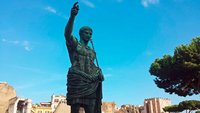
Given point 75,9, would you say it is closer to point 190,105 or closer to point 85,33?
point 85,33

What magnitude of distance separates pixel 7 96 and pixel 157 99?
125ft

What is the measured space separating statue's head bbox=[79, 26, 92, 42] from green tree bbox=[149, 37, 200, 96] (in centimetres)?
2301

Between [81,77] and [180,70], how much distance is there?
2522 cm

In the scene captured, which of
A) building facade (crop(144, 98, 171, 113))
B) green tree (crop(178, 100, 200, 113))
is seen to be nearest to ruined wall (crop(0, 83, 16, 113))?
green tree (crop(178, 100, 200, 113))

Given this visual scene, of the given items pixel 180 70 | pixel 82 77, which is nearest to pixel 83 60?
pixel 82 77

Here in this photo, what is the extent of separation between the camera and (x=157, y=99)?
6956cm

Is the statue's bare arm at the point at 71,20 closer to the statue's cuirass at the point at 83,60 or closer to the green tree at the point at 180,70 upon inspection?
the statue's cuirass at the point at 83,60

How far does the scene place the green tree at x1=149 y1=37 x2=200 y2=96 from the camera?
28672 millimetres

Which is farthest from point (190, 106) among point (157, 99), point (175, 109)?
point (157, 99)

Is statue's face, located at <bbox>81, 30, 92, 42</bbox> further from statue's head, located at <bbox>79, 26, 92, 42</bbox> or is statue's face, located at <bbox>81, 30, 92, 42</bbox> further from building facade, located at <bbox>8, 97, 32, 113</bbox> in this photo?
building facade, located at <bbox>8, 97, 32, 113</bbox>

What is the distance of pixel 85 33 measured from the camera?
681 centimetres

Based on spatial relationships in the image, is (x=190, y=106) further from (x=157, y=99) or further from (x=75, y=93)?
Answer: (x=157, y=99)

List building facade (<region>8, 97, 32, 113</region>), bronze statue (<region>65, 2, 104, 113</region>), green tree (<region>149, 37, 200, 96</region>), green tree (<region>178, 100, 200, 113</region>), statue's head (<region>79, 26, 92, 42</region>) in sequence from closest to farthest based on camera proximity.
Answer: bronze statue (<region>65, 2, 104, 113</region>) → statue's head (<region>79, 26, 92, 42</region>) → green tree (<region>149, 37, 200, 96</region>) → green tree (<region>178, 100, 200, 113</region>) → building facade (<region>8, 97, 32, 113</region>)

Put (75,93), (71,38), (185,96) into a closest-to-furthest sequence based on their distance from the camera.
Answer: (75,93) → (71,38) → (185,96)
